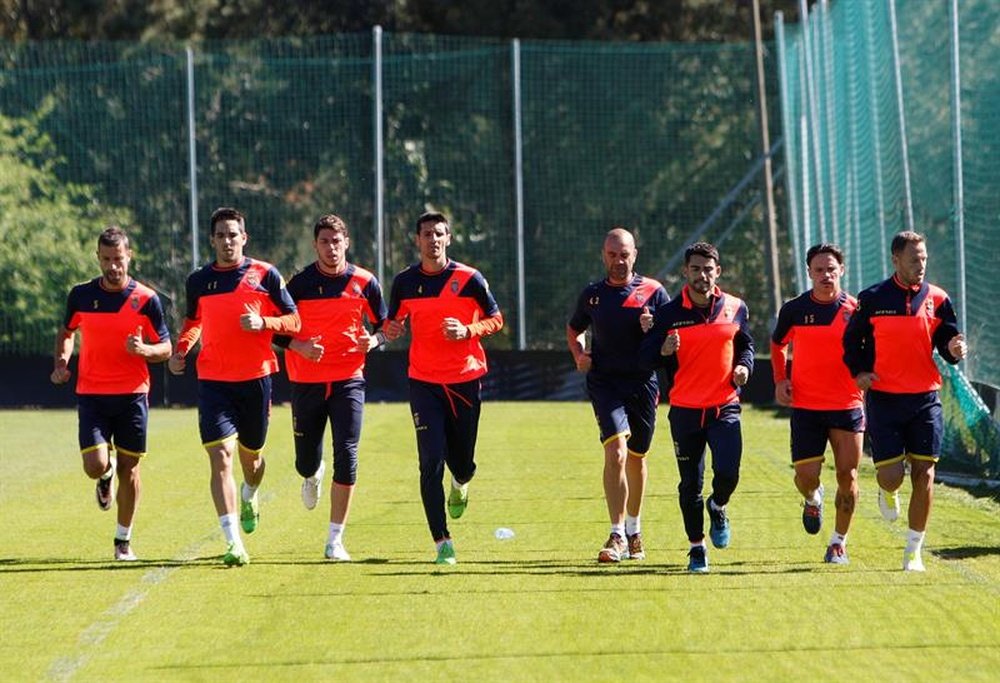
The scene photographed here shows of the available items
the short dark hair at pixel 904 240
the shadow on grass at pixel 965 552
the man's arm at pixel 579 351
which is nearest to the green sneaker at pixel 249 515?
the man's arm at pixel 579 351

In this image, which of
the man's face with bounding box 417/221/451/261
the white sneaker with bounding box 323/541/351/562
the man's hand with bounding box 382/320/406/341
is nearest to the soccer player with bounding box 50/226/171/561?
the white sneaker with bounding box 323/541/351/562

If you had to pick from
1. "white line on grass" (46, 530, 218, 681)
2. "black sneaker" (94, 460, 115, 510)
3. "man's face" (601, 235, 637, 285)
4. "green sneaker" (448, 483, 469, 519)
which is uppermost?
"man's face" (601, 235, 637, 285)

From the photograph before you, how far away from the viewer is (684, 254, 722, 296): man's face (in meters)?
11.3

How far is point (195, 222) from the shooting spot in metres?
34.3

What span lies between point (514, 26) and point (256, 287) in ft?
110

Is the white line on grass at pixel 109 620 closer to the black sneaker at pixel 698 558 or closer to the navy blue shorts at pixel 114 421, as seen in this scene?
the navy blue shorts at pixel 114 421

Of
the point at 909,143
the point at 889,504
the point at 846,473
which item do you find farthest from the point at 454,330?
the point at 909,143

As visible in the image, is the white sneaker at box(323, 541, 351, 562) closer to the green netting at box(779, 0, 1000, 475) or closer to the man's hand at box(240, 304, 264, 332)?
the man's hand at box(240, 304, 264, 332)

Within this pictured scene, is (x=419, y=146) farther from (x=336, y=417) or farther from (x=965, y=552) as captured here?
(x=965, y=552)

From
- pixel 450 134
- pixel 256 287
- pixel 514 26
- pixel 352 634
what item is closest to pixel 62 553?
pixel 256 287

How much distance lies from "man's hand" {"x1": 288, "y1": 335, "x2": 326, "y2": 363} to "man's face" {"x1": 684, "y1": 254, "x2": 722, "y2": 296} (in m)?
2.37

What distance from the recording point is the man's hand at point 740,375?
11.3 metres

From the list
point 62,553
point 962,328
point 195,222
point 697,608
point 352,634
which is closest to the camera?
point 352,634

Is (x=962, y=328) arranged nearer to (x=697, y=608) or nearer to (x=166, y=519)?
(x=166, y=519)
